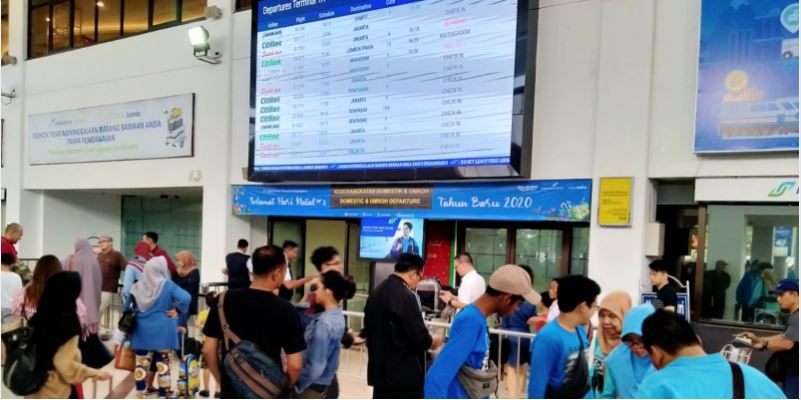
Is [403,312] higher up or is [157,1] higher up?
[157,1]

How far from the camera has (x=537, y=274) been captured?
8.34 metres

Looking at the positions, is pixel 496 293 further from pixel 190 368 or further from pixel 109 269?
pixel 109 269

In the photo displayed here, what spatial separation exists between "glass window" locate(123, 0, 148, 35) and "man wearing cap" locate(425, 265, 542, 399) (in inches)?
418

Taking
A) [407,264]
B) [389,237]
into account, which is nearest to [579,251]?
[389,237]

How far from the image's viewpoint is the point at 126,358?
18.0ft

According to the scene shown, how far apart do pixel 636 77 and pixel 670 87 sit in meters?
0.37

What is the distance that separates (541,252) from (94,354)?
5.69 meters

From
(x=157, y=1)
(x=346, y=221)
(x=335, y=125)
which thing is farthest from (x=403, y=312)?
(x=157, y=1)

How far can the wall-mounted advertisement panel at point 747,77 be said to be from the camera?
19.5 feet

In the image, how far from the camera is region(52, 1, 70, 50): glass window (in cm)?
1274

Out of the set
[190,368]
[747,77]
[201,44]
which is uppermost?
[201,44]

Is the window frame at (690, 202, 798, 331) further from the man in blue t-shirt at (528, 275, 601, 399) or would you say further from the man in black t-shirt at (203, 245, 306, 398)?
the man in black t-shirt at (203, 245, 306, 398)

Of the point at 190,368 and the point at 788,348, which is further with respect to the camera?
the point at 190,368

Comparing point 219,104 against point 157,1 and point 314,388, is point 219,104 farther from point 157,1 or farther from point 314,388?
point 314,388
